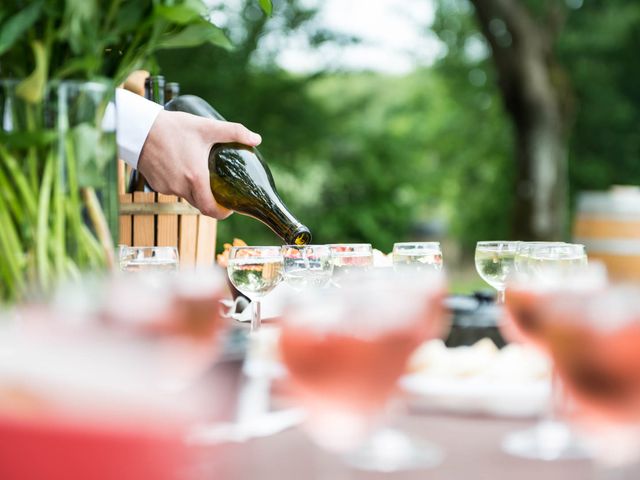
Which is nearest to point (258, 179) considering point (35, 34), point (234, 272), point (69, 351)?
point (234, 272)

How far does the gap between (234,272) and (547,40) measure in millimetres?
7505

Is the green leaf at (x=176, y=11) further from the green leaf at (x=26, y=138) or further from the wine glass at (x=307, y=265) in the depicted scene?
the wine glass at (x=307, y=265)

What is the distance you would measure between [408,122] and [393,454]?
618 inches

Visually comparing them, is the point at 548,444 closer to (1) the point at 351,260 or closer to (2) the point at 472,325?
(2) the point at 472,325

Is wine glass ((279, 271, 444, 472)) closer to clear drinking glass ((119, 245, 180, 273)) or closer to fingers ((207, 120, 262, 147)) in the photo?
clear drinking glass ((119, 245, 180, 273))

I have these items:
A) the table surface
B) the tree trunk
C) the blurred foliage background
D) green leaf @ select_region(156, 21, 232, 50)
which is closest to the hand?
green leaf @ select_region(156, 21, 232, 50)

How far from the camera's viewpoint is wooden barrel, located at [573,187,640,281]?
2.61 metres

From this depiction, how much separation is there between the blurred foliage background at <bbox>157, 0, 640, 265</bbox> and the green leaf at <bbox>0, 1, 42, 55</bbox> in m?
7.98

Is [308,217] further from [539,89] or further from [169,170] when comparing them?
[169,170]

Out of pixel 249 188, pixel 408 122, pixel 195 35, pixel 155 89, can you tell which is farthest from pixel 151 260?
pixel 408 122

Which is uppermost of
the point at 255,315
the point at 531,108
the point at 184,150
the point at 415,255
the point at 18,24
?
the point at 531,108

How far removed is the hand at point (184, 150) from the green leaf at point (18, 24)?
0.93 meters

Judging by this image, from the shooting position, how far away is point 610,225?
2.65 meters

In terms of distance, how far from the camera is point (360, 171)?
12.8 m
